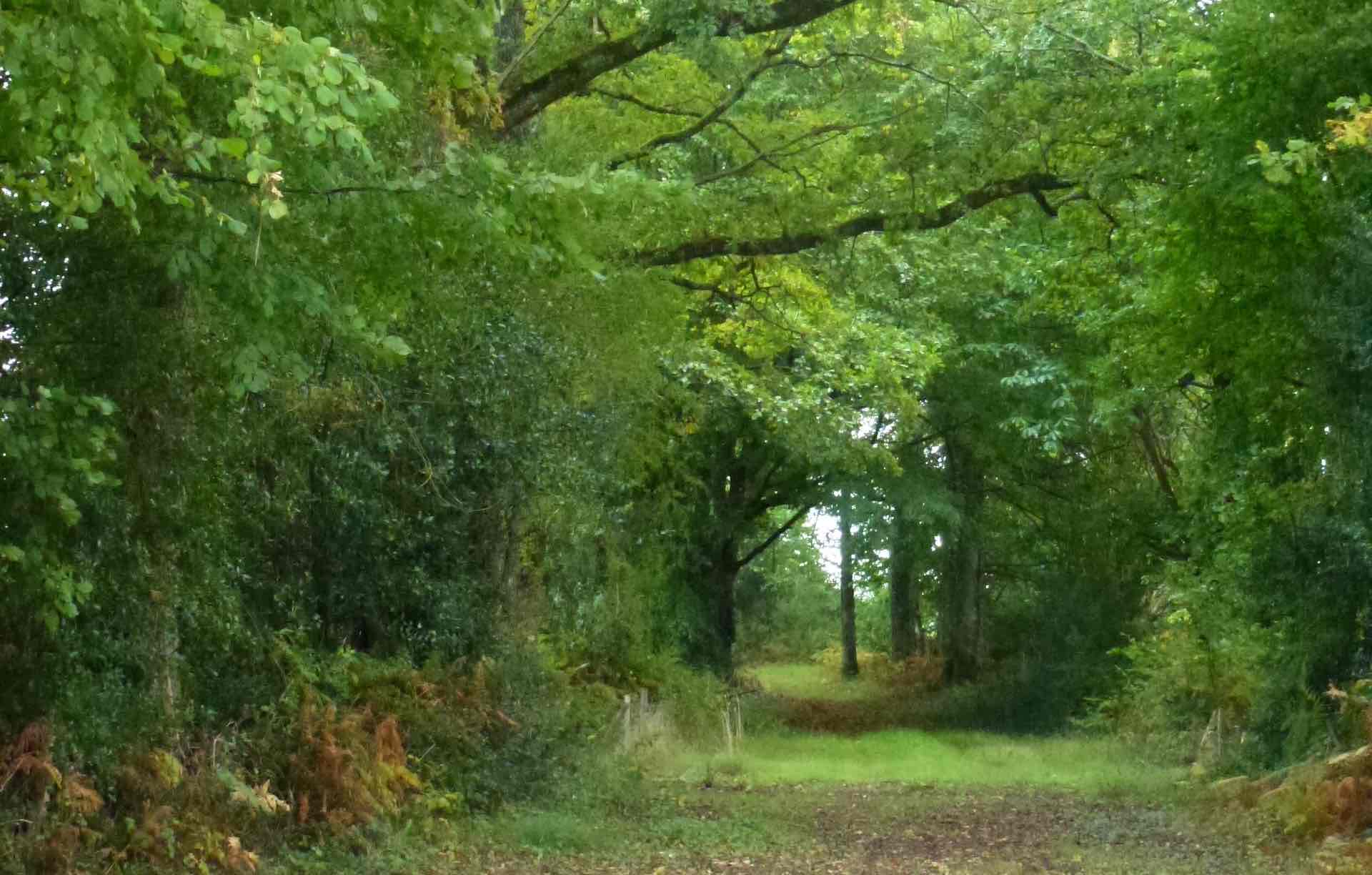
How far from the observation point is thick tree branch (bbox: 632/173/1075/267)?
53.5ft

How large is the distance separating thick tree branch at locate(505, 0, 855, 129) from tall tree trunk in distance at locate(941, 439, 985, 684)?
18.3 m

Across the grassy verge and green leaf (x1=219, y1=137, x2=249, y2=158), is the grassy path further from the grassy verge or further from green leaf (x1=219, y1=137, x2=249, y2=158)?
green leaf (x1=219, y1=137, x2=249, y2=158)

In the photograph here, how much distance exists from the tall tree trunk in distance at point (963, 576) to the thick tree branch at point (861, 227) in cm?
1527

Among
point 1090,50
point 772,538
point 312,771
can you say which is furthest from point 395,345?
point 772,538

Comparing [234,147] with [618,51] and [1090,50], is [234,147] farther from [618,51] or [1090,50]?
[1090,50]

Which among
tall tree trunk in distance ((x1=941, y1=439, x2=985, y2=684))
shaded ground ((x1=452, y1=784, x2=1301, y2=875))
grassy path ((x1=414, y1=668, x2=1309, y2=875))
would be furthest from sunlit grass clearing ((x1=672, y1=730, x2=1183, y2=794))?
tall tree trunk in distance ((x1=941, y1=439, x2=985, y2=684))

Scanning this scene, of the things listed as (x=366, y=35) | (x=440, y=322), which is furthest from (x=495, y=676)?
(x=366, y=35)

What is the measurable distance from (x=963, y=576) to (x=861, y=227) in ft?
62.1

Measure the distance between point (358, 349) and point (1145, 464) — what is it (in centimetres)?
2393

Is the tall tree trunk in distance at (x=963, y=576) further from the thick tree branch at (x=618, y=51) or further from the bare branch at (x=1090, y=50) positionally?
the thick tree branch at (x=618, y=51)

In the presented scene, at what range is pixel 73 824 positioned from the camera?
8.98 m

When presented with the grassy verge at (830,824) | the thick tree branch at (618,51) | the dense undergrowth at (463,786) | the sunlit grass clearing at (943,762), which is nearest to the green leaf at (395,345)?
the dense undergrowth at (463,786)

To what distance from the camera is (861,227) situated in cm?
1684

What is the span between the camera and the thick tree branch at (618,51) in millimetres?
13345
